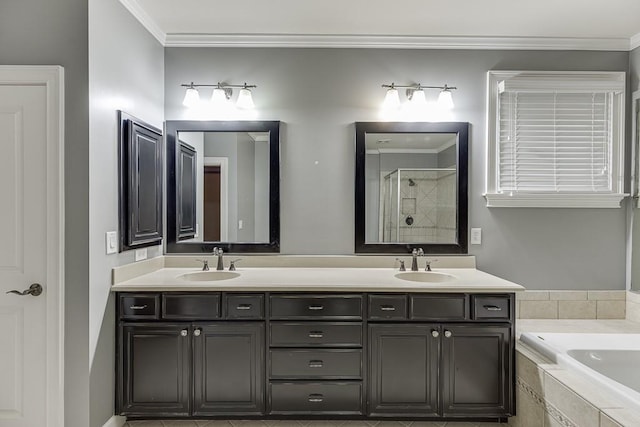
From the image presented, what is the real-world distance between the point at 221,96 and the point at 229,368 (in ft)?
6.02

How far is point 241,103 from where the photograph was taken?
287 cm

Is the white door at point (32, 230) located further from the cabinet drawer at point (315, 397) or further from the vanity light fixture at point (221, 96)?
the cabinet drawer at point (315, 397)

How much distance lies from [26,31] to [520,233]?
3.28 meters

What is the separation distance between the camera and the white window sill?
2.89 m

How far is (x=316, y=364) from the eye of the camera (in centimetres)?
236

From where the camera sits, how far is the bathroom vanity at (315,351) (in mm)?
2344

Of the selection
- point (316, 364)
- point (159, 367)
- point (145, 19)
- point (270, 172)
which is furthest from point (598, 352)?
point (145, 19)

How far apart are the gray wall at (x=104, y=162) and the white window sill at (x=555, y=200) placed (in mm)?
2495

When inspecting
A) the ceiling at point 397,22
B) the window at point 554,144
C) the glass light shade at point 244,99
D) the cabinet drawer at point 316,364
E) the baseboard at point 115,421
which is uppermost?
the ceiling at point 397,22

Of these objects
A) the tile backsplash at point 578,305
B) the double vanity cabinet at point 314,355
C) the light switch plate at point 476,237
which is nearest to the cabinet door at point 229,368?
the double vanity cabinet at point 314,355

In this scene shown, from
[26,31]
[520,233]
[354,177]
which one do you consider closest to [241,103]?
[354,177]

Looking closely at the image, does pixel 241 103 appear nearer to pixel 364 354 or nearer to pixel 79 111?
pixel 79 111

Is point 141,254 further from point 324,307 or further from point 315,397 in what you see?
point 315,397

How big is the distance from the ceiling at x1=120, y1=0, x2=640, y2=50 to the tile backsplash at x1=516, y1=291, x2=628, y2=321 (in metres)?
1.80
